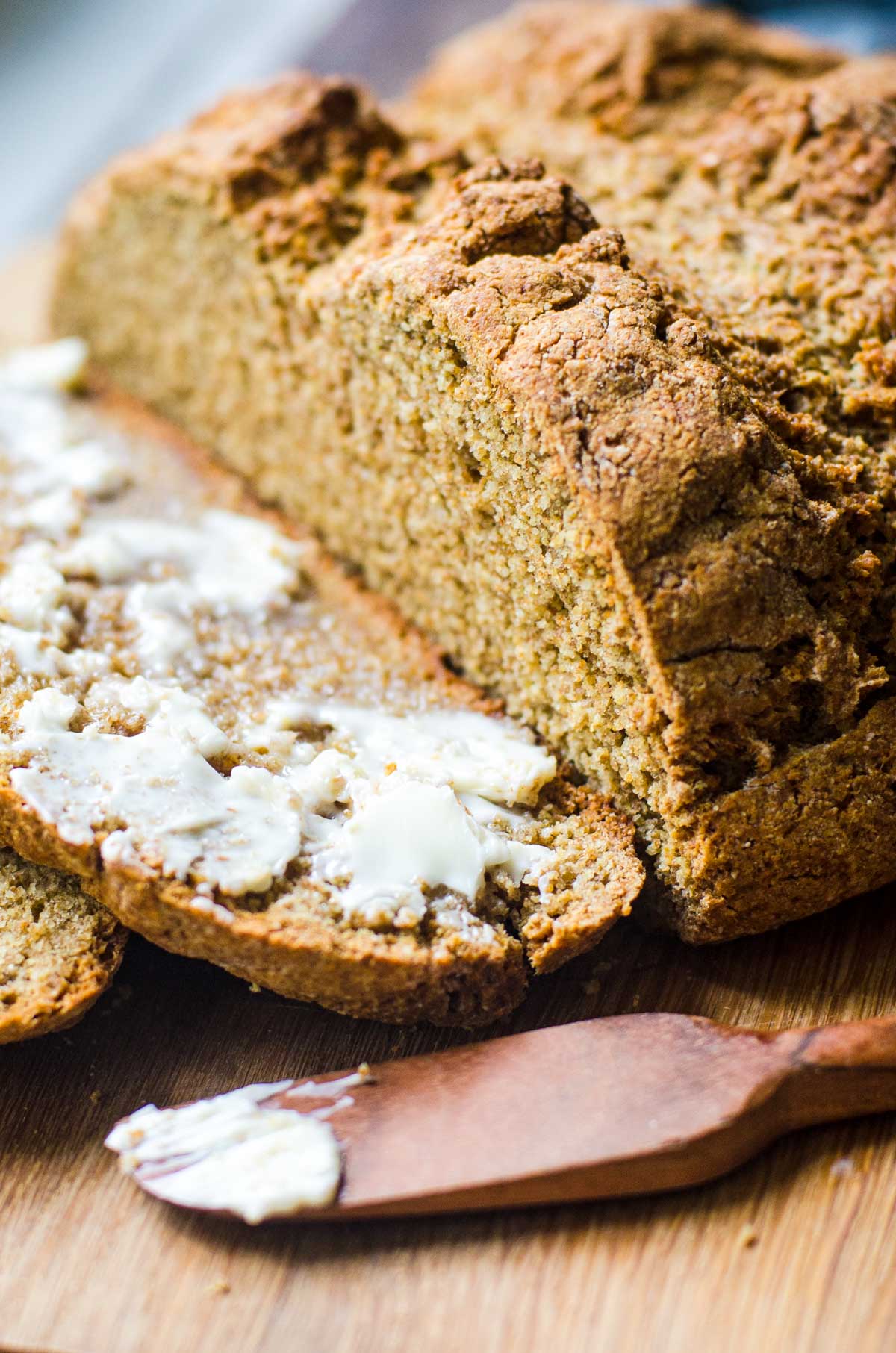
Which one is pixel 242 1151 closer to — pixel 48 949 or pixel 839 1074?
pixel 48 949

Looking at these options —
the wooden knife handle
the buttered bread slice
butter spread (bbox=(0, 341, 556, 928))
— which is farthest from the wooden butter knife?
butter spread (bbox=(0, 341, 556, 928))

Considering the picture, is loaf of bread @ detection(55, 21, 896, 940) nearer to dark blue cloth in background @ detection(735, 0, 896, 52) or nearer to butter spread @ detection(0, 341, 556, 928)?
butter spread @ detection(0, 341, 556, 928)

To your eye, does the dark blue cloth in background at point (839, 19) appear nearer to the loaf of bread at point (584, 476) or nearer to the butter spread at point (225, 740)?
the loaf of bread at point (584, 476)

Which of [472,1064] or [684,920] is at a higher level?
[472,1064]

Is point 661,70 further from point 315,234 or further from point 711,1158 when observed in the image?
point 711,1158

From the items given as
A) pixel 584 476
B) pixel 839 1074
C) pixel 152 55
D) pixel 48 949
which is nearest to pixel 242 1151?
pixel 48 949

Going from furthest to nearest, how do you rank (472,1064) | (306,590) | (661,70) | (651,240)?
(661,70) < (306,590) < (651,240) < (472,1064)

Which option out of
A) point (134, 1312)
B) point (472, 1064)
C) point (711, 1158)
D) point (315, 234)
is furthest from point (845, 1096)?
point (315, 234)
